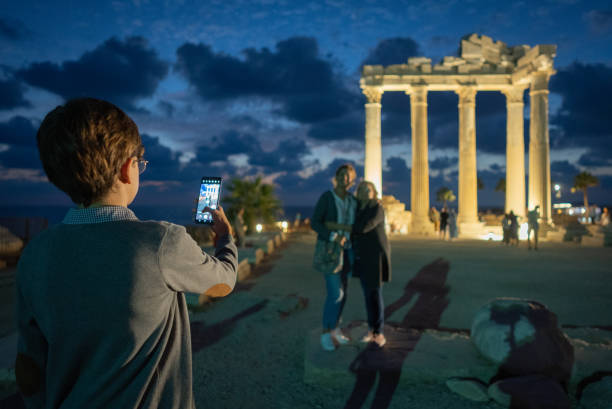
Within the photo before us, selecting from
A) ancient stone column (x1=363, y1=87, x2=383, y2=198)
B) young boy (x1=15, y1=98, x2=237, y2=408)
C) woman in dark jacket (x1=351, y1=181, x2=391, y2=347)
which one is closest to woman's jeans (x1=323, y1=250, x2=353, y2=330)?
woman in dark jacket (x1=351, y1=181, x2=391, y2=347)

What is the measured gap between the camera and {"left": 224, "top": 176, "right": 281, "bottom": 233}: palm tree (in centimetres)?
1773

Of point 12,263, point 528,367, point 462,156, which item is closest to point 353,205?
point 528,367

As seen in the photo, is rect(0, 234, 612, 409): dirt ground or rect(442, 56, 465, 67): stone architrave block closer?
rect(0, 234, 612, 409): dirt ground

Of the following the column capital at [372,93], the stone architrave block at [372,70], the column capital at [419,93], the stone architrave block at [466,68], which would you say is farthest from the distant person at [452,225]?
the stone architrave block at [372,70]

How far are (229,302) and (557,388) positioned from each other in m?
4.91

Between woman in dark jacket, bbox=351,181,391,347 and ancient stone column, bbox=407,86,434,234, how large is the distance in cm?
2073

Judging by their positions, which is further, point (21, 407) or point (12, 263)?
point (12, 263)

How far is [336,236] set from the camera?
428cm

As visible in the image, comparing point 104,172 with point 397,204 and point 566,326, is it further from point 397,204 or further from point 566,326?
point 397,204

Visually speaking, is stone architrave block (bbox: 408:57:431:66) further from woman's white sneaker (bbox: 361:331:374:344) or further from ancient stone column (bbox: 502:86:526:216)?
woman's white sneaker (bbox: 361:331:374:344)

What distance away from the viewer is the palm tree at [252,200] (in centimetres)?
1773

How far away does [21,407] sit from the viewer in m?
3.15

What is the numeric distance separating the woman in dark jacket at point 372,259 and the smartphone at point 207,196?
2647mm

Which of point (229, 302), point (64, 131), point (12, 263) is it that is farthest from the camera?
point (12, 263)
